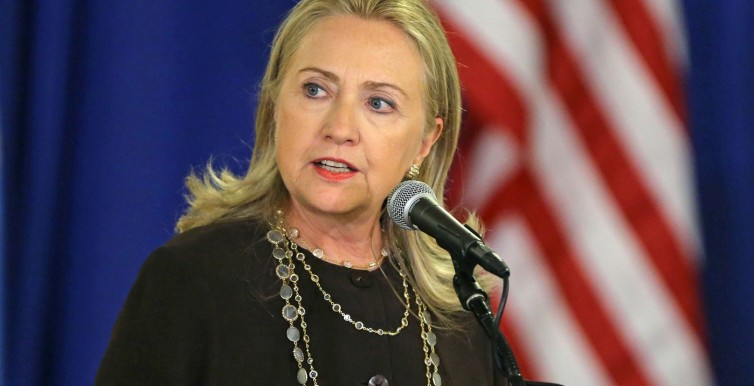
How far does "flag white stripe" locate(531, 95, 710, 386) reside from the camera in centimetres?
275

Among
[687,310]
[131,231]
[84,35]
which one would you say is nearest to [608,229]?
[687,310]

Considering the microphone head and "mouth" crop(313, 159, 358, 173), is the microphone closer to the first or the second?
the microphone head

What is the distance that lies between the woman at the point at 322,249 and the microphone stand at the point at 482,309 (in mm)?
449

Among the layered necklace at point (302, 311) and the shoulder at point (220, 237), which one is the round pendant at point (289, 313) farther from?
the shoulder at point (220, 237)

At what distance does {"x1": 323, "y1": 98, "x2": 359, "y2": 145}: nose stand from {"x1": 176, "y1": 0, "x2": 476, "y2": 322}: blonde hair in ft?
0.65

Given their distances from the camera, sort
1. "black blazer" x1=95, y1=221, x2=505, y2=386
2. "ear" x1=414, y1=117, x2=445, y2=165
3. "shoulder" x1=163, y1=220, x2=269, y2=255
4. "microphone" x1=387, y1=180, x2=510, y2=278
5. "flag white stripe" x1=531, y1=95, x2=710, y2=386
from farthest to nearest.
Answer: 1. "flag white stripe" x1=531, y1=95, x2=710, y2=386
2. "ear" x1=414, y1=117, x2=445, y2=165
3. "shoulder" x1=163, y1=220, x2=269, y2=255
4. "black blazer" x1=95, y1=221, x2=505, y2=386
5. "microphone" x1=387, y1=180, x2=510, y2=278

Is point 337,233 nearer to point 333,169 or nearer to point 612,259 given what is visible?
point 333,169

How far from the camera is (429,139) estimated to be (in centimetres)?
217

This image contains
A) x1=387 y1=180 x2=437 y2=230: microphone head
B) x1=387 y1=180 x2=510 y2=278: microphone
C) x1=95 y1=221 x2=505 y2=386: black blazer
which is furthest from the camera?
x1=95 y1=221 x2=505 y2=386: black blazer

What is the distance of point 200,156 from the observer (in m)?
2.77

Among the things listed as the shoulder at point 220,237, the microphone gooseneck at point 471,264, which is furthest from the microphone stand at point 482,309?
the shoulder at point 220,237

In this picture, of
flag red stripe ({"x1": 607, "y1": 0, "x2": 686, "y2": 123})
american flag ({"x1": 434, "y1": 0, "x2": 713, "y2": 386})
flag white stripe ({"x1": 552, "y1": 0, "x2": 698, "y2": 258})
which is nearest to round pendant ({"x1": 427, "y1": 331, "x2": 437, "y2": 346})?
american flag ({"x1": 434, "y1": 0, "x2": 713, "y2": 386})

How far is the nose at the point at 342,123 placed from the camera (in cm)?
187

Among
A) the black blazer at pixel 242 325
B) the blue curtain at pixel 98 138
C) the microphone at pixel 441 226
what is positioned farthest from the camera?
the blue curtain at pixel 98 138
